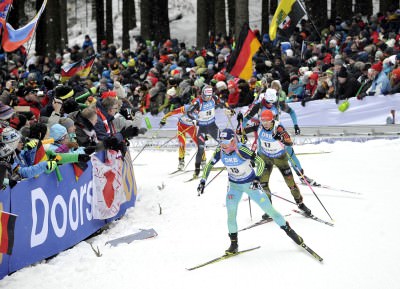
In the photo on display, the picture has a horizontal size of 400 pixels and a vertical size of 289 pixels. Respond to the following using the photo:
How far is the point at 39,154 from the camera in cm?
803

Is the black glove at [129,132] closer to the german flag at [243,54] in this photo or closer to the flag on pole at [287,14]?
the german flag at [243,54]

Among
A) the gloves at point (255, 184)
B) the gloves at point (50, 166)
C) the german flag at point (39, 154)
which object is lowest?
the gloves at point (255, 184)

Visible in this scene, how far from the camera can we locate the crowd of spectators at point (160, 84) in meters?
9.08

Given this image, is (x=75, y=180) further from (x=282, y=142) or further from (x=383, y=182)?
(x=383, y=182)

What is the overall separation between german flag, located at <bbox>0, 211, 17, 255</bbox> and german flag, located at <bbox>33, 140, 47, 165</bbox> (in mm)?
1318

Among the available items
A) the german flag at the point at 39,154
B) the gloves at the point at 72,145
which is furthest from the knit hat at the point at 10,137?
the gloves at the point at 72,145

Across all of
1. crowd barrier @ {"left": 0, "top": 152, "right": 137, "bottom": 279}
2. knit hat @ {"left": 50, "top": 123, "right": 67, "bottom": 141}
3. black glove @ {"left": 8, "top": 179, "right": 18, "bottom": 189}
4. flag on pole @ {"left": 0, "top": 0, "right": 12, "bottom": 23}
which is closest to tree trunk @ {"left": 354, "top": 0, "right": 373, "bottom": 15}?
flag on pole @ {"left": 0, "top": 0, "right": 12, "bottom": 23}

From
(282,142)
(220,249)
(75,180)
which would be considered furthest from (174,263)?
(282,142)

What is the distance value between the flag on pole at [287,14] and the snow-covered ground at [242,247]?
19.2ft

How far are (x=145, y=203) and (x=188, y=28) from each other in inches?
966

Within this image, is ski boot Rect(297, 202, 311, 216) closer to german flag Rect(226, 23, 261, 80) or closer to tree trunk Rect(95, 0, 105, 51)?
german flag Rect(226, 23, 261, 80)

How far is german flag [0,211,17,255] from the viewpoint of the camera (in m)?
6.70

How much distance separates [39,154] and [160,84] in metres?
10.8

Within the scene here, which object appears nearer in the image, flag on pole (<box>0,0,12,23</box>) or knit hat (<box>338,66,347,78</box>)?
flag on pole (<box>0,0,12,23</box>)
